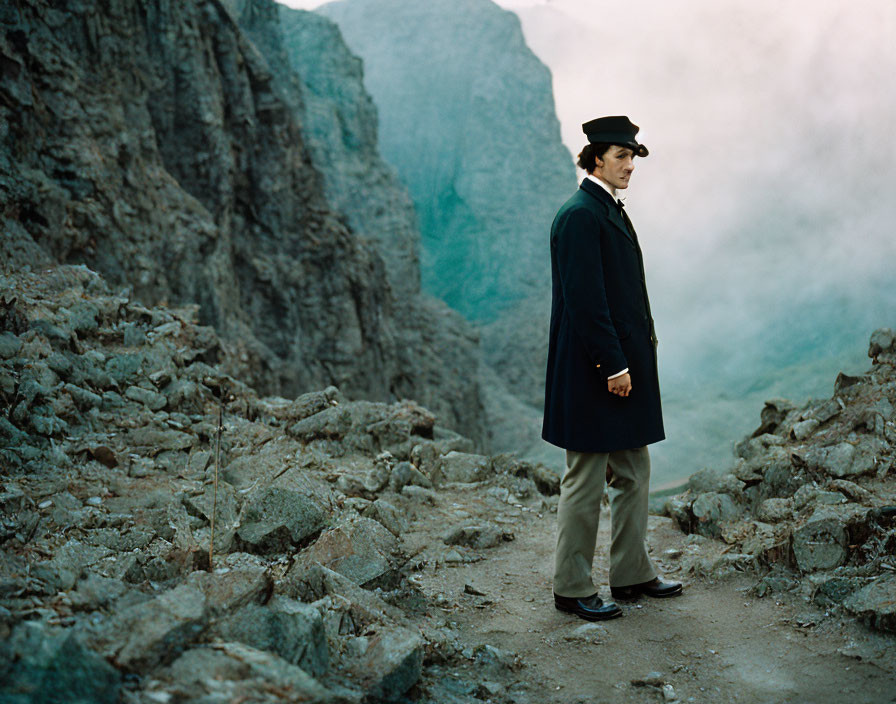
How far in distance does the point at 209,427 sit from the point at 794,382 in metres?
13.8

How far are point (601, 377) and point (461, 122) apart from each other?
6280 centimetres

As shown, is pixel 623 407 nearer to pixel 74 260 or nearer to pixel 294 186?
pixel 74 260

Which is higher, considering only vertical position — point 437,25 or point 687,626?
point 437,25

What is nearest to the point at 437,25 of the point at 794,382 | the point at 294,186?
the point at 294,186

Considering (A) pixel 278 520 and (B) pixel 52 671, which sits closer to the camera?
(B) pixel 52 671

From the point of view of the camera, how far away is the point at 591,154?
3.71m

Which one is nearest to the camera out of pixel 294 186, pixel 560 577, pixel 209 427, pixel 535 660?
pixel 535 660

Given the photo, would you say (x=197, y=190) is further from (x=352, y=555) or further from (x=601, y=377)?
(x=601, y=377)

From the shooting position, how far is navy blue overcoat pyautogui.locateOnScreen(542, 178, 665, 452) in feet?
11.5

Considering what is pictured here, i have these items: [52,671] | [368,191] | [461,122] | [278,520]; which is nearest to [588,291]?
[278,520]

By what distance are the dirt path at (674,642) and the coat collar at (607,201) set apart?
191 cm

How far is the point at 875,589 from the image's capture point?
10.3ft

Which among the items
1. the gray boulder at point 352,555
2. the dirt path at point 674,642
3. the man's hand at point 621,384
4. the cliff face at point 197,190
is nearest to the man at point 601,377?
the man's hand at point 621,384

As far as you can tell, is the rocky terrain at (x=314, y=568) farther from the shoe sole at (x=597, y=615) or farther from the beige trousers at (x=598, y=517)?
the beige trousers at (x=598, y=517)
